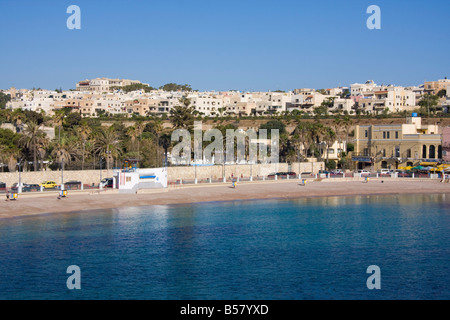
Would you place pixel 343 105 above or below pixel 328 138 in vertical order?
above

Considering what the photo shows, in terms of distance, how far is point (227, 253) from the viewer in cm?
3381

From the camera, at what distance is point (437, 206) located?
174 ft

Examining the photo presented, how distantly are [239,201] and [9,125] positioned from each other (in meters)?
43.2

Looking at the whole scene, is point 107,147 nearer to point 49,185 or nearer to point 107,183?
point 107,183

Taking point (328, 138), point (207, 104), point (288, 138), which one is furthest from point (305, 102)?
point (328, 138)

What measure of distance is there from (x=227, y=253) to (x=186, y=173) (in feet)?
110

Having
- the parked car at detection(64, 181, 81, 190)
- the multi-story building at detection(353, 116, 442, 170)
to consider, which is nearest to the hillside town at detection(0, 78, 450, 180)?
the multi-story building at detection(353, 116, 442, 170)

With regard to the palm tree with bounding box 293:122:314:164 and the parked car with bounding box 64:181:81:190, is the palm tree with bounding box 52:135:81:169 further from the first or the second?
the palm tree with bounding box 293:122:314:164

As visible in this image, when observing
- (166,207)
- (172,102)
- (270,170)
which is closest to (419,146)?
(270,170)

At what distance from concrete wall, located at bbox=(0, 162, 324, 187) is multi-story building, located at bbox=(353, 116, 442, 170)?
23.9ft

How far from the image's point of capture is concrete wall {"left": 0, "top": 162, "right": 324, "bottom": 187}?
54.8 m

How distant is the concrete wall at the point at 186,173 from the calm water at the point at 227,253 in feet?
39.1

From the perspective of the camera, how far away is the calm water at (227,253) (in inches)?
1069
